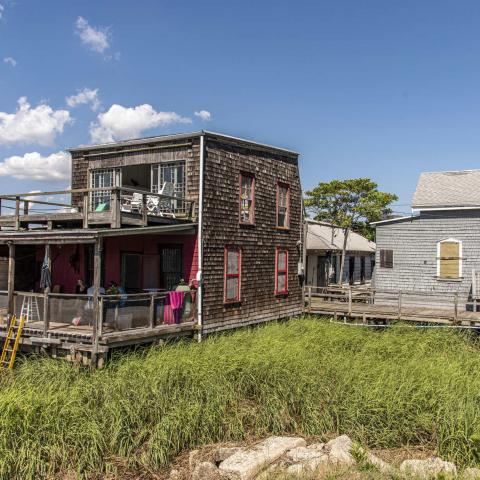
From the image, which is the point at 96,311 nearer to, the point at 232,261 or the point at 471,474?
the point at 232,261

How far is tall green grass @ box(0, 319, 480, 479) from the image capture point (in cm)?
874

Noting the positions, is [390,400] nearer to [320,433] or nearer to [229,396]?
[320,433]

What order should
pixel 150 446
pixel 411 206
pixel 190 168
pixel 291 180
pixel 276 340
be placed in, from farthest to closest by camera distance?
1. pixel 411 206
2. pixel 291 180
3. pixel 190 168
4. pixel 276 340
5. pixel 150 446

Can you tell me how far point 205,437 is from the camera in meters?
9.52

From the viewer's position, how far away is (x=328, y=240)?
103 ft

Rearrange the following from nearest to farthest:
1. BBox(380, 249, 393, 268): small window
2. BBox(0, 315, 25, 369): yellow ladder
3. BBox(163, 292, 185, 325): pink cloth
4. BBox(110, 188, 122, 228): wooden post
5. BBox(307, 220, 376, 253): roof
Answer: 1. BBox(0, 315, 25, 369): yellow ladder
2. BBox(110, 188, 122, 228): wooden post
3. BBox(163, 292, 185, 325): pink cloth
4. BBox(380, 249, 393, 268): small window
5. BBox(307, 220, 376, 253): roof

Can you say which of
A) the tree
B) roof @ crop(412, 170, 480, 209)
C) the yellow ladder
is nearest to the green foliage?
the tree

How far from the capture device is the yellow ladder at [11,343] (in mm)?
13477

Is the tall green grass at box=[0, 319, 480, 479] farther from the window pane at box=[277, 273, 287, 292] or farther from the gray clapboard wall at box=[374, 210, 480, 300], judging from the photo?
the gray clapboard wall at box=[374, 210, 480, 300]

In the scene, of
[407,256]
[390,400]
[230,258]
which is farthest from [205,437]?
[407,256]

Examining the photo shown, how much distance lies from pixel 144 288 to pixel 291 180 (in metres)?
7.69

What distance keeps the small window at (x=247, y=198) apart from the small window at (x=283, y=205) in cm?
191

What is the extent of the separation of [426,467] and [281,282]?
1379 cm

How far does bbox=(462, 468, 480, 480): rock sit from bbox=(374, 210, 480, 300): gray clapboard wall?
15.3 m
